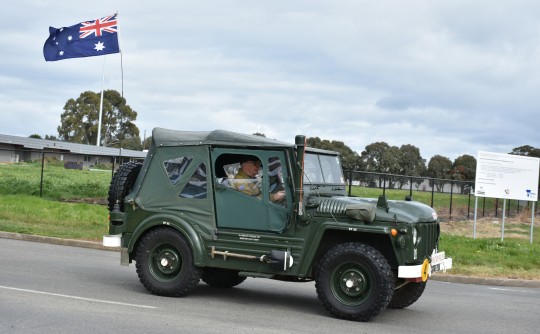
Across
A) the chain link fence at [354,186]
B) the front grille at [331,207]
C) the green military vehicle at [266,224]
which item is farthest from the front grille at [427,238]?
the chain link fence at [354,186]

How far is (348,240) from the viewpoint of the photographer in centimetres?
895

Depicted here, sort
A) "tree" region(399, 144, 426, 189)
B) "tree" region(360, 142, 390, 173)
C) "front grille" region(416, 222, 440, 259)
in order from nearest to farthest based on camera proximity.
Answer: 1. "front grille" region(416, 222, 440, 259)
2. "tree" region(360, 142, 390, 173)
3. "tree" region(399, 144, 426, 189)

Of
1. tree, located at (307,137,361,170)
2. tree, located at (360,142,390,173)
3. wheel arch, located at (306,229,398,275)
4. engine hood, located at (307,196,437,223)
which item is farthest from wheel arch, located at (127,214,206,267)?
tree, located at (360,142,390,173)

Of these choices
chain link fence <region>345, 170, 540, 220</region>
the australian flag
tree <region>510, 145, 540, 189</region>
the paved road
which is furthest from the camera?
tree <region>510, 145, 540, 189</region>

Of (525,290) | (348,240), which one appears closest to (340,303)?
(348,240)

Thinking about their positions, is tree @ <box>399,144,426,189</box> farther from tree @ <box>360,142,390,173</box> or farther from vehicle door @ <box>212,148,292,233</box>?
vehicle door @ <box>212,148,292,233</box>

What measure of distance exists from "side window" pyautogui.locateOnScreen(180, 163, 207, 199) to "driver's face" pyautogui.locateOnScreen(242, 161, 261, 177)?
625mm

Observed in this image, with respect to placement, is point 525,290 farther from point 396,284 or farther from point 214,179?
point 214,179

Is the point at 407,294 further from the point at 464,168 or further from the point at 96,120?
the point at 96,120

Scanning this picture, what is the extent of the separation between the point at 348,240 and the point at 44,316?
3650 mm

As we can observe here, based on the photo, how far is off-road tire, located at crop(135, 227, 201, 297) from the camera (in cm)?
959

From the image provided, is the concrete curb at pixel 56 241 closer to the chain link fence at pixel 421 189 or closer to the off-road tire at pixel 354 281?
the chain link fence at pixel 421 189

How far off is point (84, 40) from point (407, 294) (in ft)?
69.9

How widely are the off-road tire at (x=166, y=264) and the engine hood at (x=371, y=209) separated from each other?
1.86 meters
